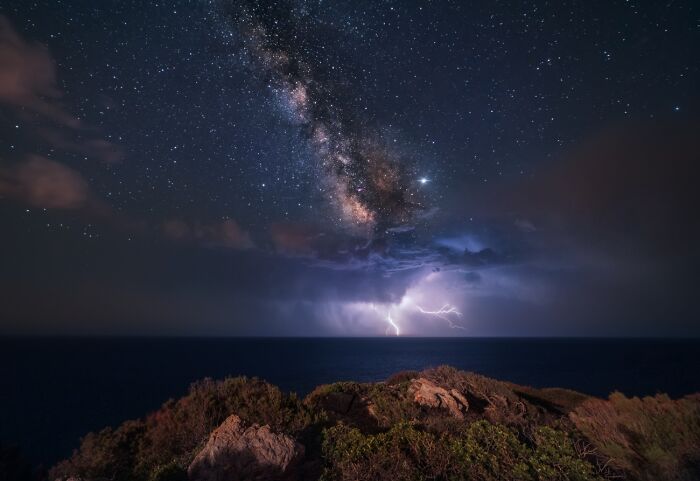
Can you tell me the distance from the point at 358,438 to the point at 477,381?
937 centimetres

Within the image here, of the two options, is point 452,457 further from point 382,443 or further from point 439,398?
point 439,398

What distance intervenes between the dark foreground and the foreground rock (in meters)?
0.02

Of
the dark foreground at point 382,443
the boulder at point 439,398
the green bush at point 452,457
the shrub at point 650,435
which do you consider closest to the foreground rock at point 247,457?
the dark foreground at point 382,443

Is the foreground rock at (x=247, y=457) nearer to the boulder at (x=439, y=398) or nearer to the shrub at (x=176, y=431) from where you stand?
the shrub at (x=176, y=431)

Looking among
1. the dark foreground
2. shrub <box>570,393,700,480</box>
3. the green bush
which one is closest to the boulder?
the dark foreground

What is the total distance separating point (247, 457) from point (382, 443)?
98.1 inches

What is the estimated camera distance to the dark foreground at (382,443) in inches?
242

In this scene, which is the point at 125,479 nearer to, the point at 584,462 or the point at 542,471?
the point at 542,471

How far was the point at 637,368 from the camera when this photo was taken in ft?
244

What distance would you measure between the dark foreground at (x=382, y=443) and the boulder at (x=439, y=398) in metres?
0.06

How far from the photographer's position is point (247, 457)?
646 centimetres

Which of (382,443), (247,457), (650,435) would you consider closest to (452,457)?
(382,443)

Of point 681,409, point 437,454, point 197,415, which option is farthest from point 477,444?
point 197,415

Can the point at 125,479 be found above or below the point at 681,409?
below
